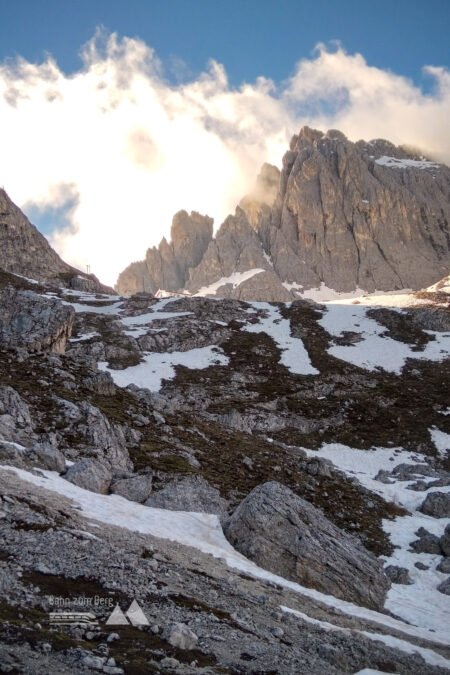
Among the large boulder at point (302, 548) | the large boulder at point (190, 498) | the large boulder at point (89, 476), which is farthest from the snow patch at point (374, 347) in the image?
the large boulder at point (89, 476)

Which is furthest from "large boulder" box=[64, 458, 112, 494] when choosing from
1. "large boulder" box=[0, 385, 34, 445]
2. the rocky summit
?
"large boulder" box=[0, 385, 34, 445]

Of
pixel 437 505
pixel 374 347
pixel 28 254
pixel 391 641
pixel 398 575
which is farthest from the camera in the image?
pixel 28 254

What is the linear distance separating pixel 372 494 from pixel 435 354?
48.5 metres

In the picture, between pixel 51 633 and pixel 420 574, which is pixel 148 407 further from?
pixel 51 633

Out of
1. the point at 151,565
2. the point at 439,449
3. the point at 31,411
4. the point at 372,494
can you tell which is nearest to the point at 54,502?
the point at 151,565

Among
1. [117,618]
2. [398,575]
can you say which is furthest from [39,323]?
[117,618]

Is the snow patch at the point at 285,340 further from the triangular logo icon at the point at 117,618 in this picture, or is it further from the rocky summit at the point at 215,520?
the triangular logo icon at the point at 117,618

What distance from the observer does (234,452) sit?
35.1m

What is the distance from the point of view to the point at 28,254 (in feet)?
438

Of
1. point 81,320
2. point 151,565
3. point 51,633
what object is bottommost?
point 151,565

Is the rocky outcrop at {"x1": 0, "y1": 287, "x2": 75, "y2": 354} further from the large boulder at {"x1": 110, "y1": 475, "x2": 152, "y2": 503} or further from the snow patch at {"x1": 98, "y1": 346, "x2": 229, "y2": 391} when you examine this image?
the large boulder at {"x1": 110, "y1": 475, "x2": 152, "y2": 503}

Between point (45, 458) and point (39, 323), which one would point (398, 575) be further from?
point (39, 323)

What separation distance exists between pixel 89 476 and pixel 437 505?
23.3 m

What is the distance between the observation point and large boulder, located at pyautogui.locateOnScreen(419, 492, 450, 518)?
3228cm
